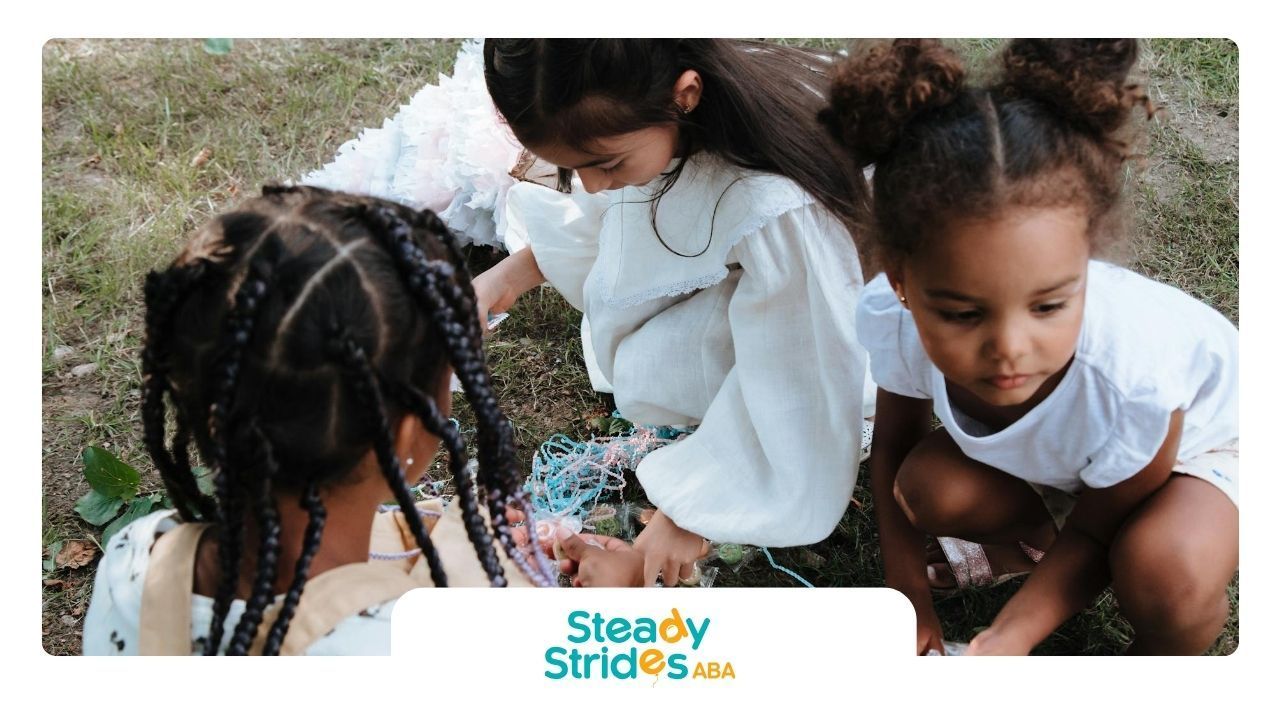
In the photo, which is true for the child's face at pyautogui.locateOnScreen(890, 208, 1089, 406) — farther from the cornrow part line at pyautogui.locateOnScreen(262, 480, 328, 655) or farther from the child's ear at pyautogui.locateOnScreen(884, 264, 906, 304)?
the cornrow part line at pyautogui.locateOnScreen(262, 480, 328, 655)

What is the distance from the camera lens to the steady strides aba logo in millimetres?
1128

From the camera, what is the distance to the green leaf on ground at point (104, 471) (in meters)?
1.23

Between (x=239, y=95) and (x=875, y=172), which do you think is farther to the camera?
(x=239, y=95)

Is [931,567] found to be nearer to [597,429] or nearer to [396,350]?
[597,429]

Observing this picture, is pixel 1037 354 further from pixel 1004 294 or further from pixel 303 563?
pixel 303 563

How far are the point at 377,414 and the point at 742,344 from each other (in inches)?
23.9

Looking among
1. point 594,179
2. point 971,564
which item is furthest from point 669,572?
point 594,179

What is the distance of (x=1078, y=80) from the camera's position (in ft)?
3.31

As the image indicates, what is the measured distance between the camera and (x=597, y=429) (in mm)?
1647

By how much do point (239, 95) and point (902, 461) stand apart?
94 cm

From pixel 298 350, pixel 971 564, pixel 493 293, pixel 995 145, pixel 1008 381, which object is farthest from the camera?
pixel 493 293

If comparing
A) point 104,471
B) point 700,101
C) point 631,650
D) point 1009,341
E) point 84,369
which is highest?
point 700,101

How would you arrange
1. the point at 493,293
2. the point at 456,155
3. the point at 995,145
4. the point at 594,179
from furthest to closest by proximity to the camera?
the point at 456,155
the point at 493,293
the point at 594,179
the point at 995,145
